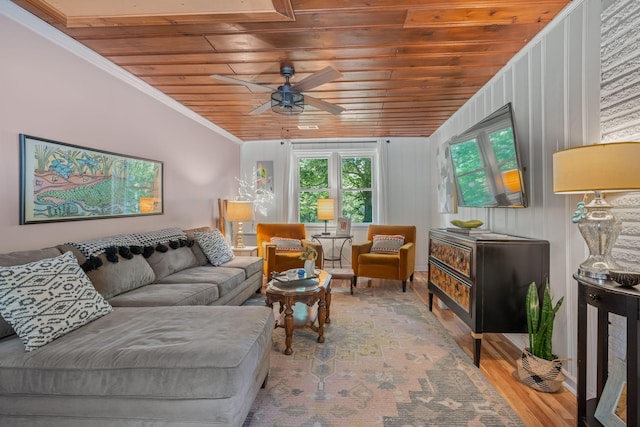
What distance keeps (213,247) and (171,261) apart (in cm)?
59

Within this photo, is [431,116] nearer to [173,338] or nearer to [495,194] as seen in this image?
[495,194]

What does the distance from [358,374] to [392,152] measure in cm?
422

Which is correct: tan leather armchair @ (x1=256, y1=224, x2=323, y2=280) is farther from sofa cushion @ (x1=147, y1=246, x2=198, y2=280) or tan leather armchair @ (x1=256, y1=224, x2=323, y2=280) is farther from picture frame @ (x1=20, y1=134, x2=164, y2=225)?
picture frame @ (x1=20, y1=134, x2=164, y2=225)

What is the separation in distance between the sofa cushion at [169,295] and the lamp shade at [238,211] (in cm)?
181

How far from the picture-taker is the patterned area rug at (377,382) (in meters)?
1.68

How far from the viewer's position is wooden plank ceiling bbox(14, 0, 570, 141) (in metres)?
1.91

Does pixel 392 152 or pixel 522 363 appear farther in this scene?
pixel 392 152

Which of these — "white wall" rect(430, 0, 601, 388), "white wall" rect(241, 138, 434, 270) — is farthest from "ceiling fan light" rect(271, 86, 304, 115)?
"white wall" rect(241, 138, 434, 270)

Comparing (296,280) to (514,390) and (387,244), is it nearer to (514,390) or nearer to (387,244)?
(514,390)

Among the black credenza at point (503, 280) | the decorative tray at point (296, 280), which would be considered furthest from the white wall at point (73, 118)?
the black credenza at point (503, 280)

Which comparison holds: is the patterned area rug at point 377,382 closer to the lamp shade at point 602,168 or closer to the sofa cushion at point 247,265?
the sofa cushion at point 247,265

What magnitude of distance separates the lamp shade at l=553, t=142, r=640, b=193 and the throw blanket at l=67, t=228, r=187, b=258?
3.07m

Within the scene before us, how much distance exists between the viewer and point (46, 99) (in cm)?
216

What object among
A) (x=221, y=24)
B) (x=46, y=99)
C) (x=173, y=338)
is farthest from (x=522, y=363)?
(x=46, y=99)
